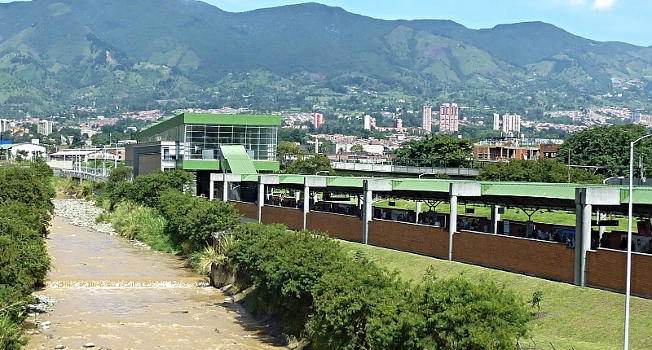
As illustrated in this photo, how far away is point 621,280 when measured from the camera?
111ft

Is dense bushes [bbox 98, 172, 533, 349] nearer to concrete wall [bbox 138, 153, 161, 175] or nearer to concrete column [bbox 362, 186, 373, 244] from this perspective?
concrete column [bbox 362, 186, 373, 244]

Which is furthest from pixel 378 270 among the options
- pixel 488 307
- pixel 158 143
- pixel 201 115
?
pixel 158 143

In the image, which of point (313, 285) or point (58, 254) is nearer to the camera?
point (313, 285)

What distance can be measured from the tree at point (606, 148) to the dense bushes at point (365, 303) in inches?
3741

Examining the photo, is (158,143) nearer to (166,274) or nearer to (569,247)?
(166,274)

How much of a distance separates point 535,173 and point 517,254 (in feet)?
187

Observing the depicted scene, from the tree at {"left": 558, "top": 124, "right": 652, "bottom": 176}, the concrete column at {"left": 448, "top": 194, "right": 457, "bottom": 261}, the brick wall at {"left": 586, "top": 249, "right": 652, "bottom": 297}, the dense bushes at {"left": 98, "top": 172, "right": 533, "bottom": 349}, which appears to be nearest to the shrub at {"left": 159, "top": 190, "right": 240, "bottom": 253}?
the dense bushes at {"left": 98, "top": 172, "right": 533, "bottom": 349}

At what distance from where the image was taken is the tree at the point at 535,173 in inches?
3622

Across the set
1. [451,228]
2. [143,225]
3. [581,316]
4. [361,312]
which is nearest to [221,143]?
[143,225]

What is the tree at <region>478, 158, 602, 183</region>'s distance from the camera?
9200cm

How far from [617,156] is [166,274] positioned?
93.9m

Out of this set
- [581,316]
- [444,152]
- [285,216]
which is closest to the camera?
[581,316]

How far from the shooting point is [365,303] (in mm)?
30266

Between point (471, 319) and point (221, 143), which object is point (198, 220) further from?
point (471, 319)
